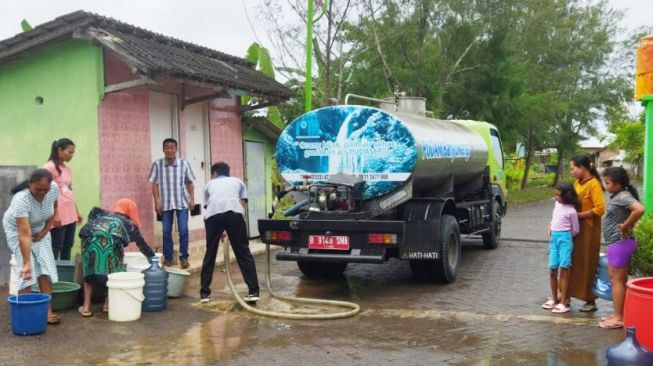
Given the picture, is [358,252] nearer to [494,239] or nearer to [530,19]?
[494,239]

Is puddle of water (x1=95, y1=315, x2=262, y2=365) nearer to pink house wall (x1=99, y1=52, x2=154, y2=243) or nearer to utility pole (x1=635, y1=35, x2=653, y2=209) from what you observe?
pink house wall (x1=99, y1=52, x2=154, y2=243)

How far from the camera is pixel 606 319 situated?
6.59 m

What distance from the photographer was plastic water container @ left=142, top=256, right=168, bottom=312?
23.9 feet

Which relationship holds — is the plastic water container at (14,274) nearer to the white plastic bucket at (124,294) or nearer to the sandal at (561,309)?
the white plastic bucket at (124,294)

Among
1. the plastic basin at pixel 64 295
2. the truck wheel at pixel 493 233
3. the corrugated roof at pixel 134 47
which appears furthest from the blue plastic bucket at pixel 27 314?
the truck wheel at pixel 493 233

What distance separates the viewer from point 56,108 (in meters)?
9.56

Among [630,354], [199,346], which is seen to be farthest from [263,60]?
[630,354]

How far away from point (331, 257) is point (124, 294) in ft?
8.25

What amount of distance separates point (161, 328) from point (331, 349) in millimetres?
1890

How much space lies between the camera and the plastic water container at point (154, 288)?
7273mm

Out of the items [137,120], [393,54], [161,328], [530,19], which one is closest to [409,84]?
[393,54]

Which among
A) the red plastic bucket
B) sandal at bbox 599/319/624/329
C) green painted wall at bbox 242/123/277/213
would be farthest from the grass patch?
the red plastic bucket

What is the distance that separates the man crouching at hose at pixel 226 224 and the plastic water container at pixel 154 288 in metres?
0.54

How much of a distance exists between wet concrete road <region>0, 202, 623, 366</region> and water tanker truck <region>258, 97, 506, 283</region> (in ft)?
2.04
